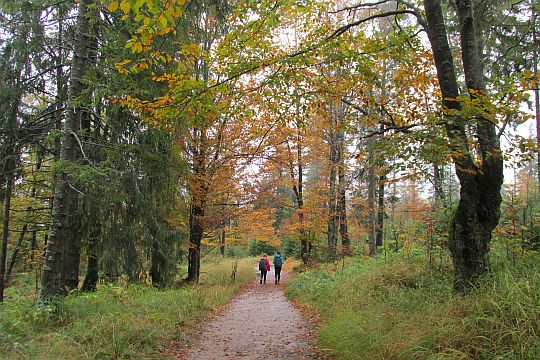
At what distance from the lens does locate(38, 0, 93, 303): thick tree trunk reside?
6660mm

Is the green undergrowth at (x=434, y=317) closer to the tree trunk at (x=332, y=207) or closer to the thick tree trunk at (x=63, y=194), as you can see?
the thick tree trunk at (x=63, y=194)

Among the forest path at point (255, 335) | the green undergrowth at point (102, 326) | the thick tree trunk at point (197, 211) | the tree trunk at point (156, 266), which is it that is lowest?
the forest path at point (255, 335)

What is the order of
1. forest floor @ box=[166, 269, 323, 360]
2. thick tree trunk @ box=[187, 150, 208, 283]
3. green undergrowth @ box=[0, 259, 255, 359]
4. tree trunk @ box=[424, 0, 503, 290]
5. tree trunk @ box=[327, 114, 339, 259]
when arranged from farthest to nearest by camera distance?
tree trunk @ box=[327, 114, 339, 259]
thick tree trunk @ box=[187, 150, 208, 283]
forest floor @ box=[166, 269, 323, 360]
tree trunk @ box=[424, 0, 503, 290]
green undergrowth @ box=[0, 259, 255, 359]

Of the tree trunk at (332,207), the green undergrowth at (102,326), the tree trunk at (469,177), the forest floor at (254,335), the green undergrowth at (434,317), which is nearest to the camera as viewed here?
the green undergrowth at (434,317)

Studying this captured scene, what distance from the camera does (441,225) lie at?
24.6 feet

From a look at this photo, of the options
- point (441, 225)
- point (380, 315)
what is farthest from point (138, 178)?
point (441, 225)

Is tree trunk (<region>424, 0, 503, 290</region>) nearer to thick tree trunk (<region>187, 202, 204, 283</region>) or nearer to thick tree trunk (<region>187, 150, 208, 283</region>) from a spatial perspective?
thick tree trunk (<region>187, 150, 208, 283</region>)

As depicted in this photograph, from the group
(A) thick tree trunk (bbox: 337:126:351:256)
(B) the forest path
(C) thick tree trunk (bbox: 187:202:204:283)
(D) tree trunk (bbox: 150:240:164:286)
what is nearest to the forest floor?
(B) the forest path

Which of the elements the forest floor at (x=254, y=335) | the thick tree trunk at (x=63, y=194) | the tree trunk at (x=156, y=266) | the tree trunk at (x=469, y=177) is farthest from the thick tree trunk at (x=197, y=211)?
the tree trunk at (x=469, y=177)

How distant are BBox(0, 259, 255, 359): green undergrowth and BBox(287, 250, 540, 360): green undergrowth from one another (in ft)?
9.46

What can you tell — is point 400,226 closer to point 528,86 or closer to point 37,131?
point 528,86

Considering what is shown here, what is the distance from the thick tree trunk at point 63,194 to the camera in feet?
21.9

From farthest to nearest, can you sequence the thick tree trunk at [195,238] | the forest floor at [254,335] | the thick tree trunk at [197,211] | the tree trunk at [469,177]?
the thick tree trunk at [195,238] < the thick tree trunk at [197,211] < the forest floor at [254,335] < the tree trunk at [469,177]

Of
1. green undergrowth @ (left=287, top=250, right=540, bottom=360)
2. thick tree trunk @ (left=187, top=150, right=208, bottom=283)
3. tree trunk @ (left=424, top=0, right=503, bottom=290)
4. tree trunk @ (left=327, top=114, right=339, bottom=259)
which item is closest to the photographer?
green undergrowth @ (left=287, top=250, right=540, bottom=360)
